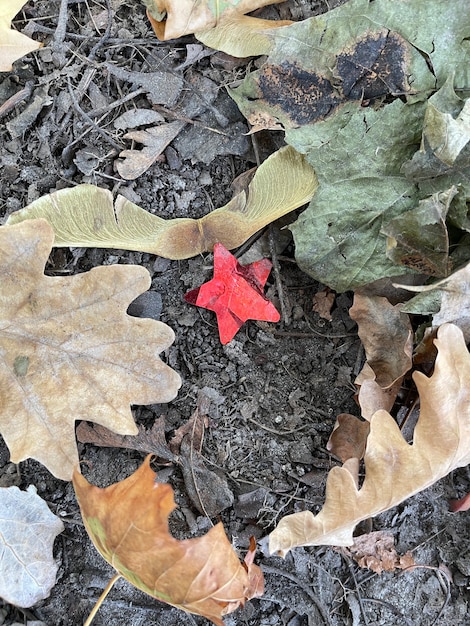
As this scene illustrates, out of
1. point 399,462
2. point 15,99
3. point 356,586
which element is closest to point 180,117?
point 15,99

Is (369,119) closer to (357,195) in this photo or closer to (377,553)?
(357,195)

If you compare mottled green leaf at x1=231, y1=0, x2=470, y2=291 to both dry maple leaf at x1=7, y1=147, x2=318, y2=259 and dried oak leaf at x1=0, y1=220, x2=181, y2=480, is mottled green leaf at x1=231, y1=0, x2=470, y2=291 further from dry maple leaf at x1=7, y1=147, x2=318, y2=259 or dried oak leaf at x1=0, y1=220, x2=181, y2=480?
dried oak leaf at x1=0, y1=220, x2=181, y2=480

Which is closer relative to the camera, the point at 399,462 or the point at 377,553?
the point at 399,462

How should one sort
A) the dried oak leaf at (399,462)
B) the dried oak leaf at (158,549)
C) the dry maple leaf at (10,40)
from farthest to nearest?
the dry maple leaf at (10,40), the dried oak leaf at (399,462), the dried oak leaf at (158,549)

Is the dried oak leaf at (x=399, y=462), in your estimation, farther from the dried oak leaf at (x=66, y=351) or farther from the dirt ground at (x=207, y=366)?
the dried oak leaf at (x=66, y=351)

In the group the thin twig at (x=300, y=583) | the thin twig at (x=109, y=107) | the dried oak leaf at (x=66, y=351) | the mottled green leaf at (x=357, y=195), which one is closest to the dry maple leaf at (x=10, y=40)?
the thin twig at (x=109, y=107)
